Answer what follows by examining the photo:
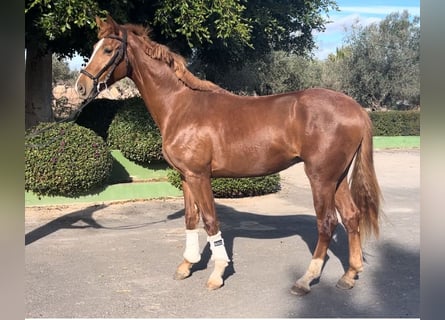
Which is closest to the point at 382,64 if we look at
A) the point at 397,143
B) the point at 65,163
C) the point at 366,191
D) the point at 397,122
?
the point at 397,122

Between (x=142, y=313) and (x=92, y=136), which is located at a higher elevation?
(x=92, y=136)

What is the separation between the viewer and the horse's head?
411 centimetres

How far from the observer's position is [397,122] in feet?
77.7

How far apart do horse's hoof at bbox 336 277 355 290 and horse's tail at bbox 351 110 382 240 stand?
47 centimetres

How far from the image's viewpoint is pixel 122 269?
4.80 m

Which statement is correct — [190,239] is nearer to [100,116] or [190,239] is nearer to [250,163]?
[250,163]

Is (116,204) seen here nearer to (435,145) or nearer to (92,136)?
(92,136)

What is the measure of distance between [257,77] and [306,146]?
17.4 meters

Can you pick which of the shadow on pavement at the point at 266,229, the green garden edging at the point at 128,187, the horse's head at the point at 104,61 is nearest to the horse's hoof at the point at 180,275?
the shadow on pavement at the point at 266,229

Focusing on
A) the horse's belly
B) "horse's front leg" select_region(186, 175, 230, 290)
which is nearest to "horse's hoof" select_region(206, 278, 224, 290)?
"horse's front leg" select_region(186, 175, 230, 290)

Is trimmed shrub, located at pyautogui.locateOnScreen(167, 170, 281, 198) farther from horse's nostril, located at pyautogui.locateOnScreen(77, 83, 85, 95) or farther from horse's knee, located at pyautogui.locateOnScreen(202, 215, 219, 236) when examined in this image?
horse's nostril, located at pyautogui.locateOnScreen(77, 83, 85, 95)

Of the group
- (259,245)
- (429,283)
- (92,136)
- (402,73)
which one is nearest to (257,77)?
(402,73)

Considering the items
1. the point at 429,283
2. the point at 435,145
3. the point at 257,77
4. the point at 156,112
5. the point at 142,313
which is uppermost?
the point at 257,77

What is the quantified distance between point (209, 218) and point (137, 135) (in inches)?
215
